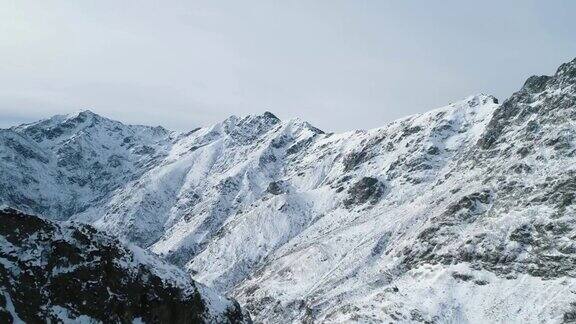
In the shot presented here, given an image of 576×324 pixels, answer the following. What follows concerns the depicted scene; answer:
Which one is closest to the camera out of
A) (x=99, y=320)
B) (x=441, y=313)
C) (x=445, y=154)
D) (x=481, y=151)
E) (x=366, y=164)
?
(x=99, y=320)

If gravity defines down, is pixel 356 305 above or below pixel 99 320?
below

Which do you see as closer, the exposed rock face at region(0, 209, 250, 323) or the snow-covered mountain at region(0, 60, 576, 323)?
the exposed rock face at region(0, 209, 250, 323)

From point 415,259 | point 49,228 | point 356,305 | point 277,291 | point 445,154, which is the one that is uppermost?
point 445,154

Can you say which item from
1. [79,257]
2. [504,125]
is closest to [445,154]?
[504,125]

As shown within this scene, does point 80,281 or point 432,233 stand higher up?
point 432,233

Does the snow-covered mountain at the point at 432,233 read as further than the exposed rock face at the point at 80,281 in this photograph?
Yes

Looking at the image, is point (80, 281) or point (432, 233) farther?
point (432, 233)

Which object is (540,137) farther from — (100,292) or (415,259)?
(100,292)

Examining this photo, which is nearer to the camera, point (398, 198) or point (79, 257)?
point (79, 257)
